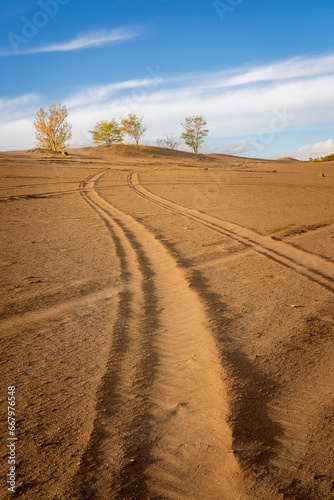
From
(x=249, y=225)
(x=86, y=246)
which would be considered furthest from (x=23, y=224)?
(x=249, y=225)

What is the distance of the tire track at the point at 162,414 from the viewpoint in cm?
159

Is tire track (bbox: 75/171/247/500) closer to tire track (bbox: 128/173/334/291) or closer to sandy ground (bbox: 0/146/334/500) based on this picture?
sandy ground (bbox: 0/146/334/500)

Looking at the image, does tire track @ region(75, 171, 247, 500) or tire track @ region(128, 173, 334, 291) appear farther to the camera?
tire track @ region(128, 173, 334, 291)

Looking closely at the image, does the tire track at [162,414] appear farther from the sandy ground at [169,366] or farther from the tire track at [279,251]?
the tire track at [279,251]

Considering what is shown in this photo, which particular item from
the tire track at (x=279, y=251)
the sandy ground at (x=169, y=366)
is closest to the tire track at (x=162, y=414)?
the sandy ground at (x=169, y=366)

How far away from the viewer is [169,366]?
2480 mm

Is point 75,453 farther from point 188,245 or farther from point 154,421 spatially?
point 188,245

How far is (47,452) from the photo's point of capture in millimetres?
1753

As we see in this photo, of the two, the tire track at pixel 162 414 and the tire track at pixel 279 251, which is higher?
the tire track at pixel 279 251

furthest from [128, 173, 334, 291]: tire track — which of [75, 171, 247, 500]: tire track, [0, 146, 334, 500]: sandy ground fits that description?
[75, 171, 247, 500]: tire track

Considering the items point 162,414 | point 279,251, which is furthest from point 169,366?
point 279,251

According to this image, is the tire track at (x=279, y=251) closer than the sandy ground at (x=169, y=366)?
No

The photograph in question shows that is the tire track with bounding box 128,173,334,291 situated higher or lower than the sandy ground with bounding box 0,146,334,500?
higher

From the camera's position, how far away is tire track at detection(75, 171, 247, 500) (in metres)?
1.59
